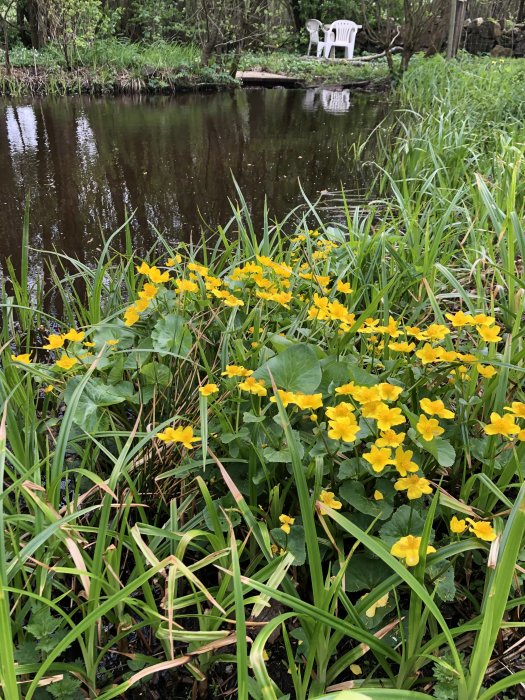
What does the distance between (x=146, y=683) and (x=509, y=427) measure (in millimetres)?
813

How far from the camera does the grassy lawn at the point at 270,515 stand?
0.85 metres

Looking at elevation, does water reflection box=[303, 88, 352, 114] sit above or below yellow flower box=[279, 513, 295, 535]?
above

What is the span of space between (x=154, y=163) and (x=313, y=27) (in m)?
12.0

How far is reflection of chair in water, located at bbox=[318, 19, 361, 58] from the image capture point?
553 inches

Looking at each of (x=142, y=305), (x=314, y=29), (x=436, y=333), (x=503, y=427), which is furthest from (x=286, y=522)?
(x=314, y=29)

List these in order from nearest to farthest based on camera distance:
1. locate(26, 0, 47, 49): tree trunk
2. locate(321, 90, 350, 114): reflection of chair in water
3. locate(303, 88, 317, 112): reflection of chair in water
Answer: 1. locate(321, 90, 350, 114): reflection of chair in water
2. locate(303, 88, 317, 112): reflection of chair in water
3. locate(26, 0, 47, 49): tree trunk

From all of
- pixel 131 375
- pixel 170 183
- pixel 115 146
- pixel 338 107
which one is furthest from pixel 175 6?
pixel 131 375

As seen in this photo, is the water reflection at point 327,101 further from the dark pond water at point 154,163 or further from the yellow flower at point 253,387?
the yellow flower at point 253,387

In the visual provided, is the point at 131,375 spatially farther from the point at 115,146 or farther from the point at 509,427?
the point at 115,146

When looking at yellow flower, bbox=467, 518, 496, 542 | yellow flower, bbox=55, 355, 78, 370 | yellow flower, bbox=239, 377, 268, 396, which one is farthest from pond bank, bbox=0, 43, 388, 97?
yellow flower, bbox=467, 518, 496, 542

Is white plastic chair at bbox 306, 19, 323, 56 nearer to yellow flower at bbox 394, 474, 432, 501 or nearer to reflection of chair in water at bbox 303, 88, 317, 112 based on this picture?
reflection of chair in water at bbox 303, 88, 317, 112

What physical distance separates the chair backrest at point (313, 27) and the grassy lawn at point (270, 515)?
50.1ft

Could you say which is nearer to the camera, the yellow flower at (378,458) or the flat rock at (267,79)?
the yellow flower at (378,458)

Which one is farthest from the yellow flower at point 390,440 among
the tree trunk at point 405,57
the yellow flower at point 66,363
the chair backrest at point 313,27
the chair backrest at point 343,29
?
the chair backrest at point 313,27
